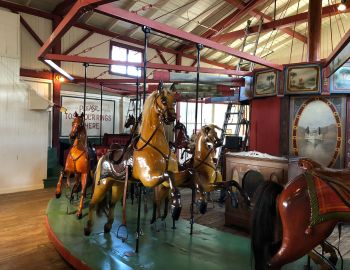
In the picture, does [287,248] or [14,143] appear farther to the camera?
[14,143]

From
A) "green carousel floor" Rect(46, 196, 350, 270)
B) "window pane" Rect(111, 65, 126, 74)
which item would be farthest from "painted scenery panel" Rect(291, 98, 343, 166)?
"window pane" Rect(111, 65, 126, 74)

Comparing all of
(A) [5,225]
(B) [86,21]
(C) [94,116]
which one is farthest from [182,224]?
(B) [86,21]

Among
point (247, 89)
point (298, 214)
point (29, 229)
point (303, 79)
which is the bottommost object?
point (29, 229)

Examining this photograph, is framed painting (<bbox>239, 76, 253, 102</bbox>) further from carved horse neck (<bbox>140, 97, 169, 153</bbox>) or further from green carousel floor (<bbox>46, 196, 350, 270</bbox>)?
carved horse neck (<bbox>140, 97, 169, 153</bbox>)

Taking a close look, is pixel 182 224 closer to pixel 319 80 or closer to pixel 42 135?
pixel 319 80

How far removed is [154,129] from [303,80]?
13.3 feet

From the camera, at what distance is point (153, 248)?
3.42m

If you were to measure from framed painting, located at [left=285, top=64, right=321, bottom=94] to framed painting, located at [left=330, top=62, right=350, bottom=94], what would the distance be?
9.6 inches

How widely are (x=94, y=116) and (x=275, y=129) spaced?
6327mm

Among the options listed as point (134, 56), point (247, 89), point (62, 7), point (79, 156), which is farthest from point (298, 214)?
point (134, 56)

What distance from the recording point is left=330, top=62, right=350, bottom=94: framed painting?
569 cm

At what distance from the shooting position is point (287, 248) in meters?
2.20

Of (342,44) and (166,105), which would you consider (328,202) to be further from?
(342,44)

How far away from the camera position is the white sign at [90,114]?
9609 mm
